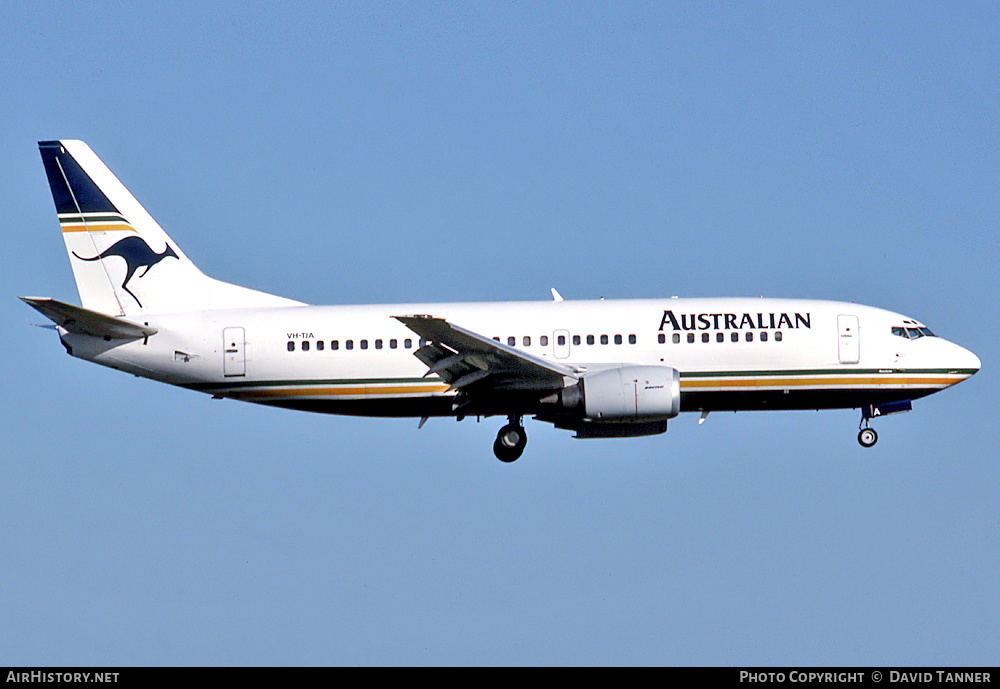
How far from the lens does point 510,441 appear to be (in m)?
38.5

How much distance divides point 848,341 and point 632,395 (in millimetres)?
7092

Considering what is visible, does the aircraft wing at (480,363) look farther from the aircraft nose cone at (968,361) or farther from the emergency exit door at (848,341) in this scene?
the aircraft nose cone at (968,361)

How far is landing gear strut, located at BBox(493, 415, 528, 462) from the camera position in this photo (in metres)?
38.5

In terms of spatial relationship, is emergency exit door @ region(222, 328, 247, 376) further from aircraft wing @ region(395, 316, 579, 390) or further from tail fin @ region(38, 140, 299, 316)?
aircraft wing @ region(395, 316, 579, 390)

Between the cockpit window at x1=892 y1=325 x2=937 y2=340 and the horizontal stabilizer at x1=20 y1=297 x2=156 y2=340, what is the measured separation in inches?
835

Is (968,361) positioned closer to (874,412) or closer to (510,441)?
(874,412)

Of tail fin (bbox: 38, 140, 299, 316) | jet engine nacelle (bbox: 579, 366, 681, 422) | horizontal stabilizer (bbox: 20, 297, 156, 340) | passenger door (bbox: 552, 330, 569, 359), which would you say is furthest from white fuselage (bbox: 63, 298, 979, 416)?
jet engine nacelle (bbox: 579, 366, 681, 422)

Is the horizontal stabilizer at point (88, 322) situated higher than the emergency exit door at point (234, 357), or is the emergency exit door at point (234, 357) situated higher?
the horizontal stabilizer at point (88, 322)

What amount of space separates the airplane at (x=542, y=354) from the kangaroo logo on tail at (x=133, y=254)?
184 cm

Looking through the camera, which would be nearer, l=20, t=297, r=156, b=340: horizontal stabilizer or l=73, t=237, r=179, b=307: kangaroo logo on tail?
l=20, t=297, r=156, b=340: horizontal stabilizer

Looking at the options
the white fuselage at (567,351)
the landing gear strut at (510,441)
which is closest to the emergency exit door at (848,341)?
the white fuselage at (567,351)

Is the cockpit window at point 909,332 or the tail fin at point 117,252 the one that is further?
the tail fin at point 117,252

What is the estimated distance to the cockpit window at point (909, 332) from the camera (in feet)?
130
